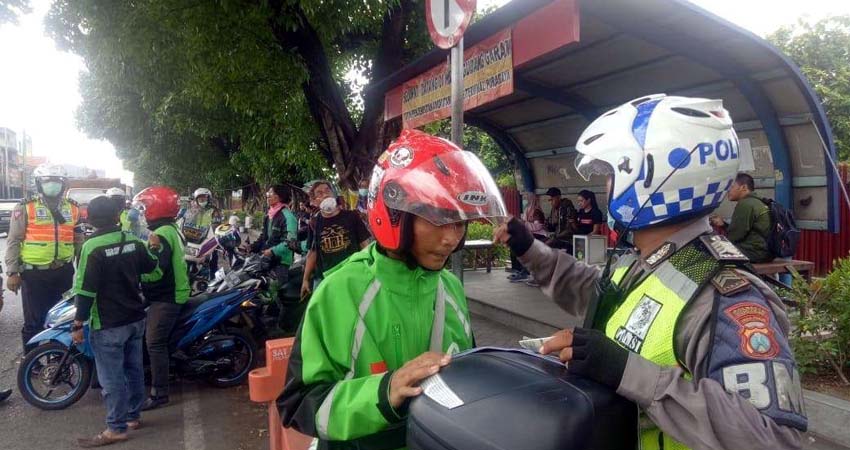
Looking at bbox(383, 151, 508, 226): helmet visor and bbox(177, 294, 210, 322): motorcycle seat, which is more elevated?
bbox(383, 151, 508, 226): helmet visor

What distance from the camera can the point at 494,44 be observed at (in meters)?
5.31

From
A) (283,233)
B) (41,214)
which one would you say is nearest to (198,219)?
(283,233)

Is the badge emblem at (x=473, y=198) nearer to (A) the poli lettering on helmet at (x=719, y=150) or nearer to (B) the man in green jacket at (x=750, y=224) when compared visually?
(A) the poli lettering on helmet at (x=719, y=150)

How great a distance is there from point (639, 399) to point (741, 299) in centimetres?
32

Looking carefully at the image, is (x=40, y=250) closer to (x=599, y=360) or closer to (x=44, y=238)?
(x=44, y=238)

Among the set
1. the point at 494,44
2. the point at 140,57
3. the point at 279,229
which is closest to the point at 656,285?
the point at 494,44

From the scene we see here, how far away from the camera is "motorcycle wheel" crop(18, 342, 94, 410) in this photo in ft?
15.3

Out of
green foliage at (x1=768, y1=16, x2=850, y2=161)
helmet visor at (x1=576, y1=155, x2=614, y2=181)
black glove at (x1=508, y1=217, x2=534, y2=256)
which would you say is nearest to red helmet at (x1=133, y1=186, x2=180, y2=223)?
black glove at (x1=508, y1=217, x2=534, y2=256)

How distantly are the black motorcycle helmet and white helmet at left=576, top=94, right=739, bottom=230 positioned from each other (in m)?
3.80

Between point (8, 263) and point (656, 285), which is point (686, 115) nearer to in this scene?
point (656, 285)

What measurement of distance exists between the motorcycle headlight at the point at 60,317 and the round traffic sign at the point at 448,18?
12.7ft

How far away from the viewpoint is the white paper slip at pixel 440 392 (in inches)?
43.5

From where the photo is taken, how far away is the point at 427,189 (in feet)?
4.70

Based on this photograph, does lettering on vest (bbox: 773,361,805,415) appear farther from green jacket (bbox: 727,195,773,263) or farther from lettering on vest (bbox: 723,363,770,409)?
green jacket (bbox: 727,195,773,263)
